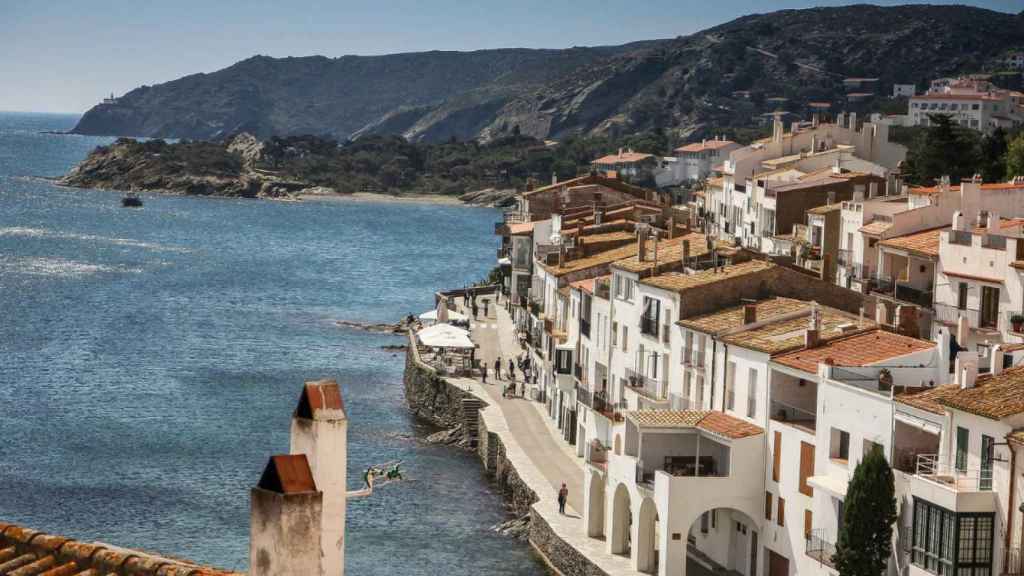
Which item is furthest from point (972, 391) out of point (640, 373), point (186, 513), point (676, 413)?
point (186, 513)

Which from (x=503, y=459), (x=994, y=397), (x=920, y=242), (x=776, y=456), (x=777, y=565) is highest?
(x=920, y=242)

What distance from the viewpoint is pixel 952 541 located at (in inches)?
1305

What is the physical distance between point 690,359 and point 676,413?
13.4 feet

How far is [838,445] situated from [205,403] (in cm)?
4253

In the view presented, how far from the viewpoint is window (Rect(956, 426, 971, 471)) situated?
33.5 metres

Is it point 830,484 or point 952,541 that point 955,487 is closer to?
point 952,541

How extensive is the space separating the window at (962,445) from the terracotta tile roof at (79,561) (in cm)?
2123

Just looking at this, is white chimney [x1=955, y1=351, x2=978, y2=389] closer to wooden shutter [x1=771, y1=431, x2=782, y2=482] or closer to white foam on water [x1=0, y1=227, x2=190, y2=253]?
wooden shutter [x1=771, y1=431, x2=782, y2=482]

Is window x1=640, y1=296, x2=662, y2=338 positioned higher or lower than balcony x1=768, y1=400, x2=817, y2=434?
higher

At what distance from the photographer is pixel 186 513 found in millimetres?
54156

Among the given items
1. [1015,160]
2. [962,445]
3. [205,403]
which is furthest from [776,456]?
[205,403]

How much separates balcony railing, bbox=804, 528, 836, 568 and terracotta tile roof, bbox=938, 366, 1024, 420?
471 cm

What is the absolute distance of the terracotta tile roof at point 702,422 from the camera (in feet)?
137

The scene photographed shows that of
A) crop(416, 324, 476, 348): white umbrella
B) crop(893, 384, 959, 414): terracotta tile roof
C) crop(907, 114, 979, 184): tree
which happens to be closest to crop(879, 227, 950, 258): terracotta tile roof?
crop(893, 384, 959, 414): terracotta tile roof
